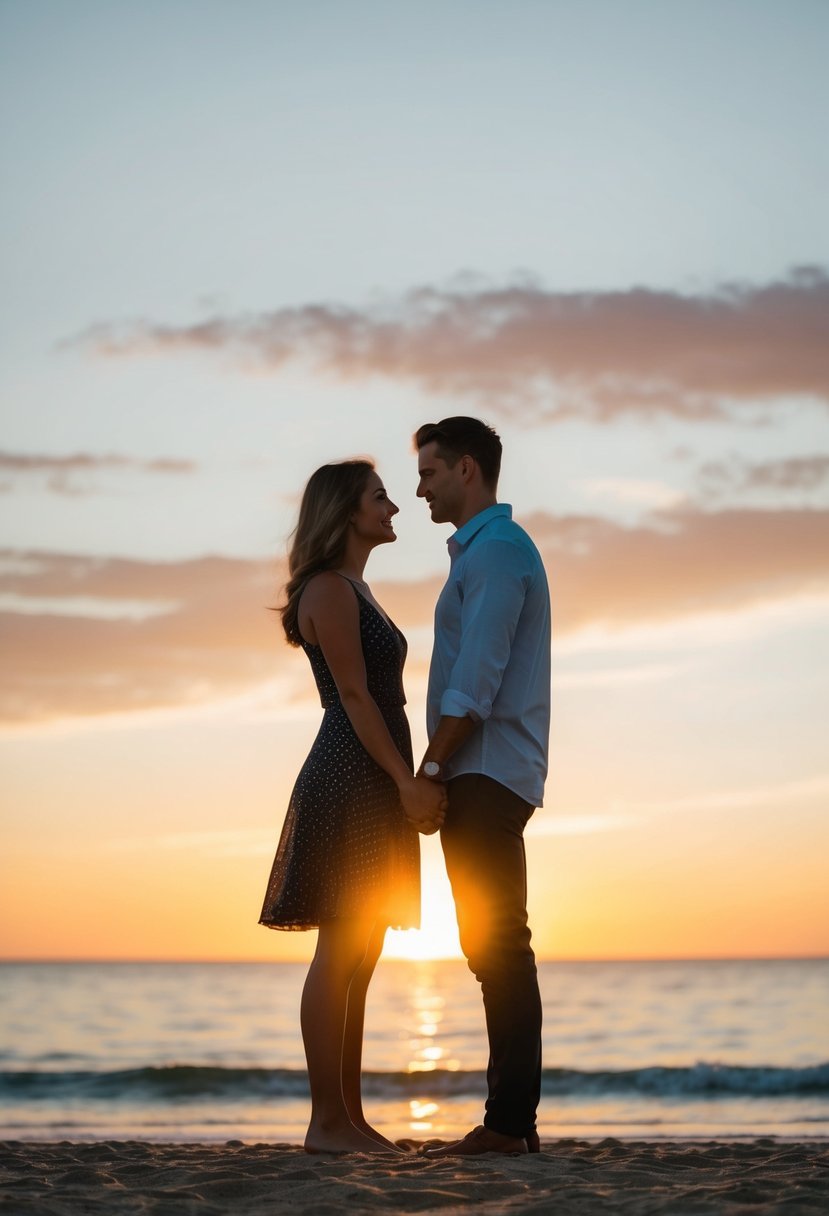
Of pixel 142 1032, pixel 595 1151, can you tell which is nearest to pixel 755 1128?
pixel 595 1151

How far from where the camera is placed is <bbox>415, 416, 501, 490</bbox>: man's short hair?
4.23 m

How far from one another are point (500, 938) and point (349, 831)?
24.1 inches

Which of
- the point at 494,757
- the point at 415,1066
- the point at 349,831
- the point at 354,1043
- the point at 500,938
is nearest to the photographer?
the point at 500,938

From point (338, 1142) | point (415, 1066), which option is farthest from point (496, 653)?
point (415, 1066)

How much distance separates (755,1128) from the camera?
8250mm

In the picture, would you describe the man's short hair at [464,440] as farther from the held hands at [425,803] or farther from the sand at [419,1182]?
the sand at [419,1182]

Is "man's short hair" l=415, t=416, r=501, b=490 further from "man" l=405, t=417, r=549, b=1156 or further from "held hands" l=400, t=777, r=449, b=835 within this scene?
"held hands" l=400, t=777, r=449, b=835

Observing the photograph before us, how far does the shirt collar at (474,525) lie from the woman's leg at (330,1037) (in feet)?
4.20

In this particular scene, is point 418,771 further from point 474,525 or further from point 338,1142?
point 338,1142

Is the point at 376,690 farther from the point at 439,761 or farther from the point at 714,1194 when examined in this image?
the point at 714,1194

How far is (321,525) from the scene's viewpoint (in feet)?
14.1

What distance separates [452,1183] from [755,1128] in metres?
5.61

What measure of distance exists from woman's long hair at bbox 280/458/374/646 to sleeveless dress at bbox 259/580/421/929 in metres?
0.16

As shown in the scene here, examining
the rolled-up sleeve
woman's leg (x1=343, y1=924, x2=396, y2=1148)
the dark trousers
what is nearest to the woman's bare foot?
woman's leg (x1=343, y1=924, x2=396, y2=1148)
